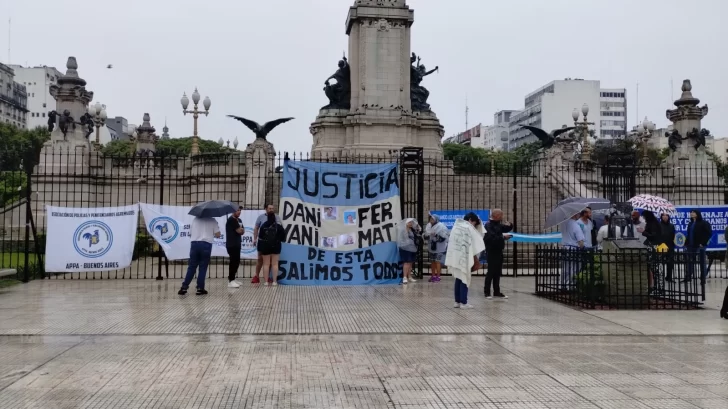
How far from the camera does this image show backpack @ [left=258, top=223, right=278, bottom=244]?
46.6ft

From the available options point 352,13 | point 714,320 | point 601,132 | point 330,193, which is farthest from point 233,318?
point 601,132

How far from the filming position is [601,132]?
146 metres

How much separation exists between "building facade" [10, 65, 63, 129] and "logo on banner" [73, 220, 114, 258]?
4892 inches

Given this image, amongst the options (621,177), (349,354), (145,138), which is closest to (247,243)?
(621,177)

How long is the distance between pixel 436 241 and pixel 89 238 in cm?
812

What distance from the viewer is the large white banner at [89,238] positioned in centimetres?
1533

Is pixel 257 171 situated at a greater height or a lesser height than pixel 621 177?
greater

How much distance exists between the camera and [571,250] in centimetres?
1165

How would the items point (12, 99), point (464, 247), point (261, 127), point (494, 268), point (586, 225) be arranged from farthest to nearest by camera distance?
1. point (12, 99)
2. point (261, 127)
3. point (586, 225)
4. point (494, 268)
5. point (464, 247)

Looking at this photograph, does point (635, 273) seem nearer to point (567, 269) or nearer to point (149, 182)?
point (567, 269)

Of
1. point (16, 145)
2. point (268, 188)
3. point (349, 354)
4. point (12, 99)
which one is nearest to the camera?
point (349, 354)

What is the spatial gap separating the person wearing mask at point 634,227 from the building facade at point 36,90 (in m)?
131

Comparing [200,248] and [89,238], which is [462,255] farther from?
[89,238]

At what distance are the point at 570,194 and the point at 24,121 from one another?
120m
